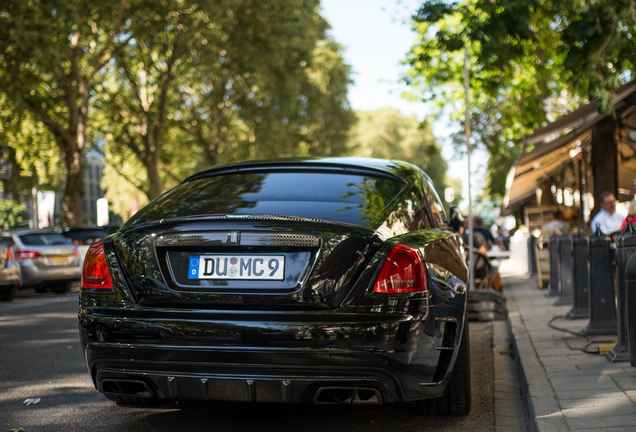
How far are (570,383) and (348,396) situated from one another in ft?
6.65

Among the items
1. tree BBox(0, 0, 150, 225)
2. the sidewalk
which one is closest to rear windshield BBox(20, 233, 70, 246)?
tree BBox(0, 0, 150, 225)

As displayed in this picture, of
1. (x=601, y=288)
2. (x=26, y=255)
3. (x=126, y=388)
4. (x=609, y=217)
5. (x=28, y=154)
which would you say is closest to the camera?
(x=126, y=388)

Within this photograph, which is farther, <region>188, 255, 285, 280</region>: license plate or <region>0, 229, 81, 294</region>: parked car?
<region>0, 229, 81, 294</region>: parked car

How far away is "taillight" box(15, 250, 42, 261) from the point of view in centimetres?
→ 1501

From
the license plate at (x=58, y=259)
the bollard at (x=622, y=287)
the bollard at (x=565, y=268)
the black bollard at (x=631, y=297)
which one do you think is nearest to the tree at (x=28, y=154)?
the license plate at (x=58, y=259)

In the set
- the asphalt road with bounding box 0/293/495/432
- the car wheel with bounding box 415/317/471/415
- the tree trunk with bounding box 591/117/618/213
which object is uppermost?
the tree trunk with bounding box 591/117/618/213

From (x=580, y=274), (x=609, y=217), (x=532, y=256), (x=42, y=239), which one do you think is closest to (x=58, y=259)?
(x=42, y=239)

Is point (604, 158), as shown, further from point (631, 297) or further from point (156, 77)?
point (156, 77)

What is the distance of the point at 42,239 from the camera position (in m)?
15.7

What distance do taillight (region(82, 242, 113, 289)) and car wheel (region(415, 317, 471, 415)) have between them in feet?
6.30

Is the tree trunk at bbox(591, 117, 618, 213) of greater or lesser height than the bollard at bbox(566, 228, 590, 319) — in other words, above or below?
above

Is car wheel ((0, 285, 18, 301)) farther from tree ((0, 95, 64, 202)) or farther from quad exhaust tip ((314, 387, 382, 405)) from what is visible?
tree ((0, 95, 64, 202))

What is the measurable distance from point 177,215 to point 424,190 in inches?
65.0

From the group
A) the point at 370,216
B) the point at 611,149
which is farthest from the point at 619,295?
the point at 611,149
